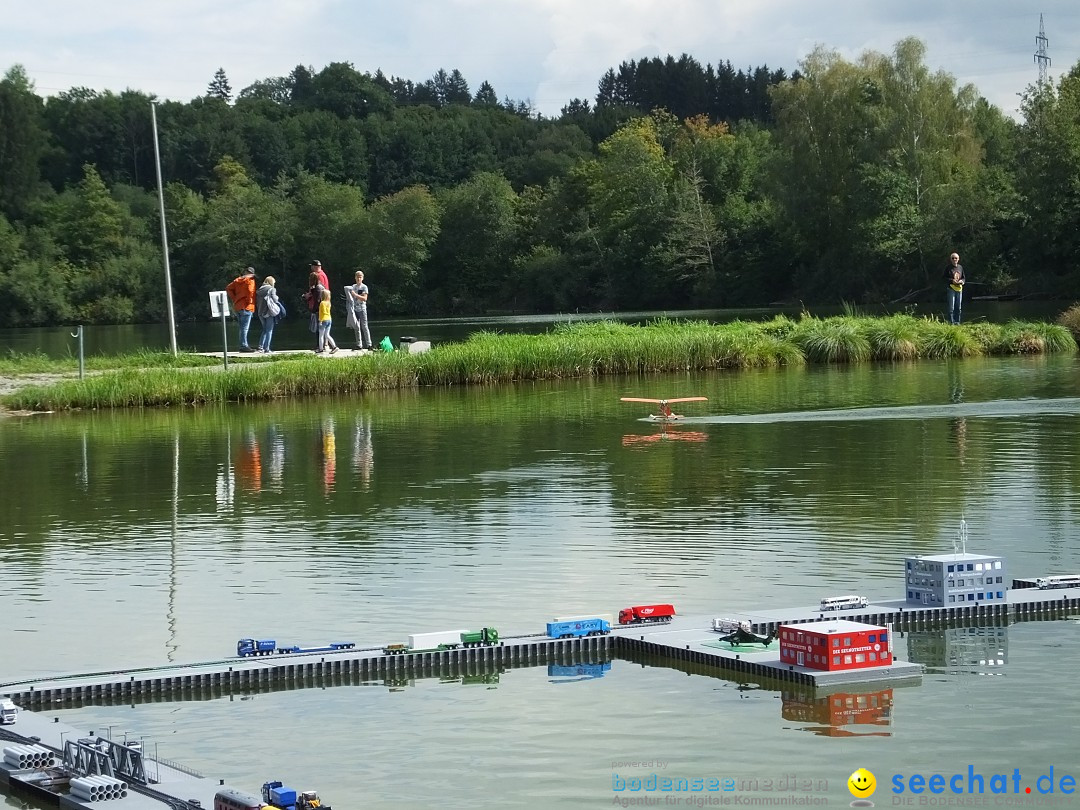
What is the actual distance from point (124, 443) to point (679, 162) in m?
89.5

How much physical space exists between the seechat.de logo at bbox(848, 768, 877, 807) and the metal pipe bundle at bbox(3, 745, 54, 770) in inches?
217

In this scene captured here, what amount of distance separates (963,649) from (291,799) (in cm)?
671


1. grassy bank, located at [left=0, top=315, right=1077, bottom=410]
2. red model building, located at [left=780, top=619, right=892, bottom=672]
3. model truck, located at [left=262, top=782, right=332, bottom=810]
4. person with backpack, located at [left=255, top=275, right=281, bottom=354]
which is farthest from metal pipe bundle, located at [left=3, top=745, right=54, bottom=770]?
person with backpack, located at [left=255, top=275, right=281, bottom=354]

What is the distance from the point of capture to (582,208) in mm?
115688

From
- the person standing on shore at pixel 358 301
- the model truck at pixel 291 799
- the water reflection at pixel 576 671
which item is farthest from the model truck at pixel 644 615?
the person standing on shore at pixel 358 301

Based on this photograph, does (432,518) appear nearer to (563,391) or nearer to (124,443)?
(124,443)

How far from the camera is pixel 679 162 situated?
117 meters

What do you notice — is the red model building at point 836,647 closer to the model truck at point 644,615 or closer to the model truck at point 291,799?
the model truck at point 644,615

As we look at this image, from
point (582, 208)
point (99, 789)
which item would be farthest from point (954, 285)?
point (582, 208)

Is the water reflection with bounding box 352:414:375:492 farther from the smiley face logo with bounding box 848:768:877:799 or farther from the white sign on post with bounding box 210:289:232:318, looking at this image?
the smiley face logo with bounding box 848:768:877:799

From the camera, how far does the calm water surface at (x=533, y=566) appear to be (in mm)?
11384

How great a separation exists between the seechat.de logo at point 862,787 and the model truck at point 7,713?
628 cm

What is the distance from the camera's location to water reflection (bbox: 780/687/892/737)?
1173cm

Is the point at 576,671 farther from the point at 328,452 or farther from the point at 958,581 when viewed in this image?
the point at 328,452
